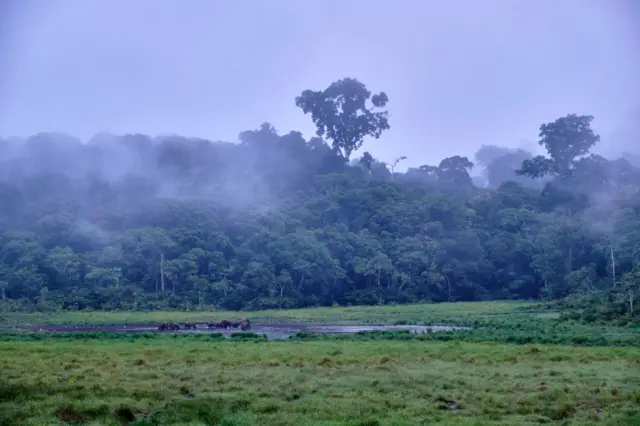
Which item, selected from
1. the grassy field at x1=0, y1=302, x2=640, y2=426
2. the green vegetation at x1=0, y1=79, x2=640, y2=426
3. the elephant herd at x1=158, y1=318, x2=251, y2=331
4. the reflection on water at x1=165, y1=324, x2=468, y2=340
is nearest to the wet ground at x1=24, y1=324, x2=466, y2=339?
the reflection on water at x1=165, y1=324, x2=468, y2=340

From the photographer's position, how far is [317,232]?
96438 mm

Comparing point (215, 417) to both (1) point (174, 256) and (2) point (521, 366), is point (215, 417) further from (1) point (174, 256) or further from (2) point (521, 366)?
(1) point (174, 256)

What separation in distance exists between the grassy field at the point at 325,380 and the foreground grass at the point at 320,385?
54 millimetres

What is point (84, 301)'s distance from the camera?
74250 millimetres

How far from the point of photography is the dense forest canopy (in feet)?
270

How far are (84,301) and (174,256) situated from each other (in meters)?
18.5

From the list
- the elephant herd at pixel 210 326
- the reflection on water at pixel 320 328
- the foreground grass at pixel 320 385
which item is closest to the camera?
the foreground grass at pixel 320 385

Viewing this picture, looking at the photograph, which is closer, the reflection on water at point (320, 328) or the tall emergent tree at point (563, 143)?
the reflection on water at point (320, 328)

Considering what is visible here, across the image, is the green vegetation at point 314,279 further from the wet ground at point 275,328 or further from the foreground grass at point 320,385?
the wet ground at point 275,328

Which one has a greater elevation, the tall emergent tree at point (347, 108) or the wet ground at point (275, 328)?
the tall emergent tree at point (347, 108)

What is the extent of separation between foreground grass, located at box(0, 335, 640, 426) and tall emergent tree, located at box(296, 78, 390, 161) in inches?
4019

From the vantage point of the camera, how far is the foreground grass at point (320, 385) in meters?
18.0

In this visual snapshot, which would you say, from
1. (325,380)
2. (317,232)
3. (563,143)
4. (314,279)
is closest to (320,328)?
(325,380)

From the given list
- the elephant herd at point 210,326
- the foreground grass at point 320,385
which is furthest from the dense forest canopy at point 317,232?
the foreground grass at point 320,385
